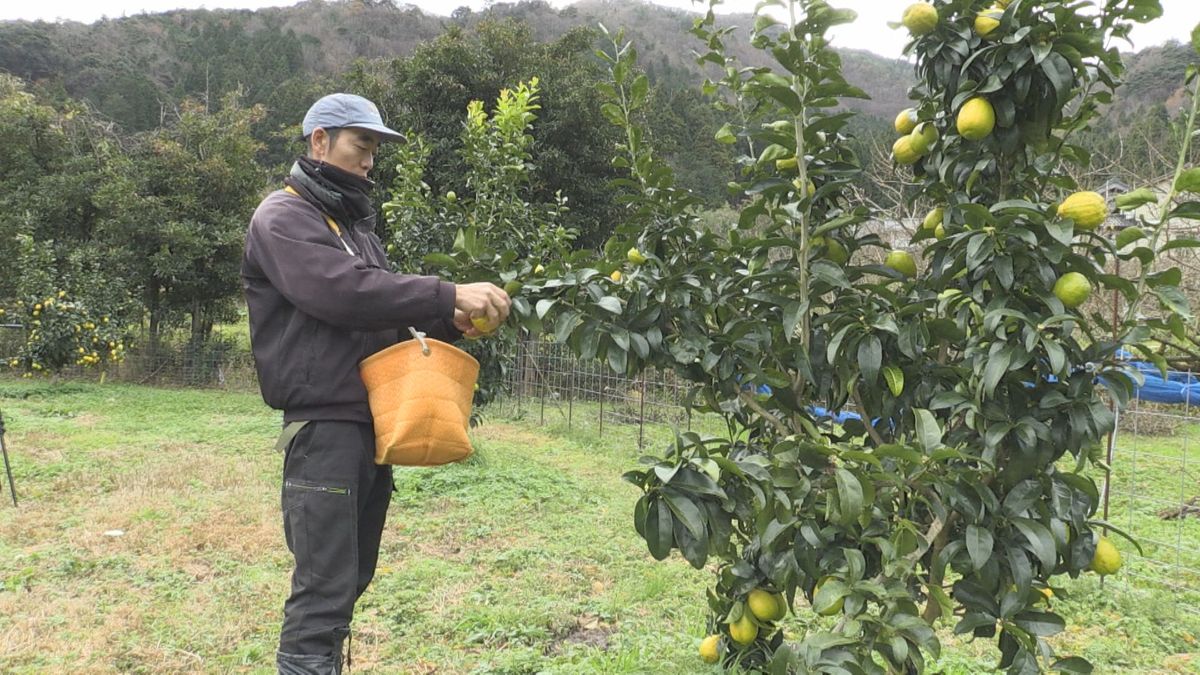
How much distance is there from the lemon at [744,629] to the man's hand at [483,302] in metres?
0.94

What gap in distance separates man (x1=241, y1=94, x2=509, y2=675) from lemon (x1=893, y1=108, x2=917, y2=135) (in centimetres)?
97

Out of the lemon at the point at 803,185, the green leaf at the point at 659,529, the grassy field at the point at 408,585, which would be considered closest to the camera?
the green leaf at the point at 659,529

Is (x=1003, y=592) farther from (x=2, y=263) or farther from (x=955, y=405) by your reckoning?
(x=2, y=263)

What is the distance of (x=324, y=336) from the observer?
5.69 ft

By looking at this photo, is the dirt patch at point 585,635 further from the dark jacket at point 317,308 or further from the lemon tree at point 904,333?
the dark jacket at point 317,308

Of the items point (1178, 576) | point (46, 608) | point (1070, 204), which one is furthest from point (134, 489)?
point (1178, 576)

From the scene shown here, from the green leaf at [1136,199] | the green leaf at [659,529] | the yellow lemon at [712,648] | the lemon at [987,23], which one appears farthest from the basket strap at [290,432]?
the green leaf at [1136,199]

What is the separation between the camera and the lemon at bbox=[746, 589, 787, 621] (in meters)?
1.83

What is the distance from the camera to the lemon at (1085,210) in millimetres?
1395

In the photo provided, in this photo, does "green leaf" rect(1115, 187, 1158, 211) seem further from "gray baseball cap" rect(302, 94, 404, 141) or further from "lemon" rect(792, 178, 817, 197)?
"gray baseball cap" rect(302, 94, 404, 141)

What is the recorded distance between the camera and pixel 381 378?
172 centimetres

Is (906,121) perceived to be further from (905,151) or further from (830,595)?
(830,595)

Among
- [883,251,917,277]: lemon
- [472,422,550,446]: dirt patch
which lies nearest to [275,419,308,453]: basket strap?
[883,251,917,277]: lemon

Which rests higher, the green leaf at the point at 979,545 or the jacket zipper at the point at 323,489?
the green leaf at the point at 979,545
